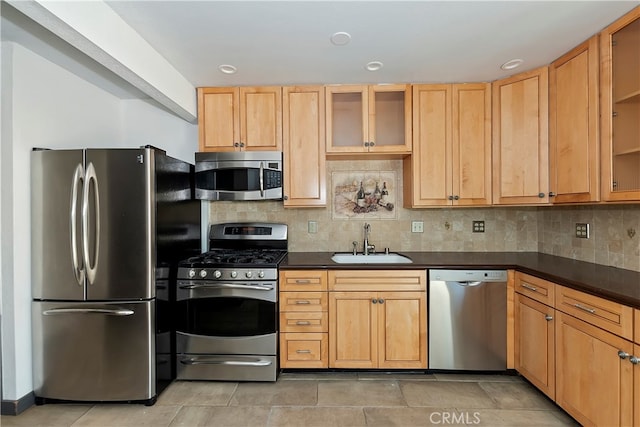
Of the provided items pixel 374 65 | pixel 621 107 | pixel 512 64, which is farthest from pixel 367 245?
pixel 621 107

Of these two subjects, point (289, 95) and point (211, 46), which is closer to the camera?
point (211, 46)

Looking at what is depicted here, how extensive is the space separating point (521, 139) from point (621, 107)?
0.68 metres

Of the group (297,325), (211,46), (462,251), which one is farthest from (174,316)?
(462,251)

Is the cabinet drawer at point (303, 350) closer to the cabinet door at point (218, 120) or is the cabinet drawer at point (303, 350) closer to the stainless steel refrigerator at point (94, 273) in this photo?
the stainless steel refrigerator at point (94, 273)

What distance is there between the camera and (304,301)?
244 cm

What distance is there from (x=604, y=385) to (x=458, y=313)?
2.90 feet

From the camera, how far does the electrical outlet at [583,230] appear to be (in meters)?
2.39

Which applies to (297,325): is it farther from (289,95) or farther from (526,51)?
(526,51)

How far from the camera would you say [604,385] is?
162 cm

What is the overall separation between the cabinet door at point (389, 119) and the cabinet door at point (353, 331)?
126 centimetres

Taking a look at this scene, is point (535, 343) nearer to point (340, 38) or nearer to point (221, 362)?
point (221, 362)

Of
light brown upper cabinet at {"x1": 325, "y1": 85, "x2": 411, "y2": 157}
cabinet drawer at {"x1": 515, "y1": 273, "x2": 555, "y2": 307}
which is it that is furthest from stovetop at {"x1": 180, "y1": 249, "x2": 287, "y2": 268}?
cabinet drawer at {"x1": 515, "y1": 273, "x2": 555, "y2": 307}

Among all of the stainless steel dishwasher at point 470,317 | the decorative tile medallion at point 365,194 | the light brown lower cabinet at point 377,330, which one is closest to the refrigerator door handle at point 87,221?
the light brown lower cabinet at point 377,330

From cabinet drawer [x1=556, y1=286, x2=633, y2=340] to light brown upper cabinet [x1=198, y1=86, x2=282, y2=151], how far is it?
226 cm
